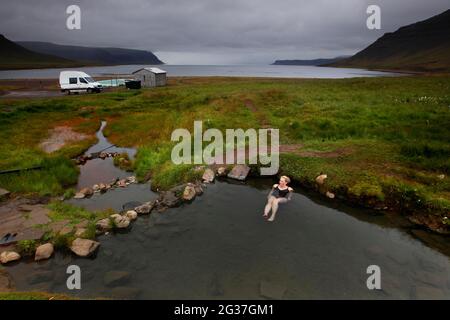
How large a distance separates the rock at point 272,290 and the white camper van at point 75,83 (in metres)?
62.9

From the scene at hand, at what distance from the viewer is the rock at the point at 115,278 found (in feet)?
36.3

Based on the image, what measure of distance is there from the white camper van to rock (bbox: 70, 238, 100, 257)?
5729 centimetres

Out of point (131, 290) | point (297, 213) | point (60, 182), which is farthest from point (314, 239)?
point (60, 182)

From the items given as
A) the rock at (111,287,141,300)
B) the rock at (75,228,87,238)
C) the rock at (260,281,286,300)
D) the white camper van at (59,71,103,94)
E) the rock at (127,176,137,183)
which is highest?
the white camper van at (59,71,103,94)

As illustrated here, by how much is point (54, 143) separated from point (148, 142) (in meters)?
9.78

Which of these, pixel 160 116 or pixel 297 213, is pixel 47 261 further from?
pixel 160 116

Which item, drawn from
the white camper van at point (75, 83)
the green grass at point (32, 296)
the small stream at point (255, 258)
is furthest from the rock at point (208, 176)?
the white camper van at point (75, 83)

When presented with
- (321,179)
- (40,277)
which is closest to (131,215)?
(40,277)

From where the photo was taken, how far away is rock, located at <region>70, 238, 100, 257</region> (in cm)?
1264

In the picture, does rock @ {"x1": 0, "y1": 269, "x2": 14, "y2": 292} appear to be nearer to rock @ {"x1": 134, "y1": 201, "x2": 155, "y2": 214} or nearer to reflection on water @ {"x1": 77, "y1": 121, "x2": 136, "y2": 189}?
rock @ {"x1": 134, "y1": 201, "x2": 155, "y2": 214}

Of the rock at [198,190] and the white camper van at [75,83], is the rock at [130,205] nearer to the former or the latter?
the rock at [198,190]

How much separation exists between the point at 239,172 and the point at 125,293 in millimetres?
11776

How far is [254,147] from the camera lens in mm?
24453

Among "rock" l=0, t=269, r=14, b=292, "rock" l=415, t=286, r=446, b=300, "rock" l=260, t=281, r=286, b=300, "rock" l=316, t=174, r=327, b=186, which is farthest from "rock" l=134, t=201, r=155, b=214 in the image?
"rock" l=415, t=286, r=446, b=300
